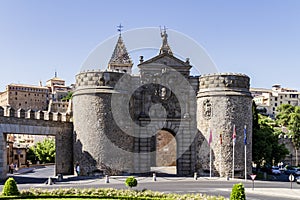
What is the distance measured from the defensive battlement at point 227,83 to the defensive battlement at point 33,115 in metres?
12.9

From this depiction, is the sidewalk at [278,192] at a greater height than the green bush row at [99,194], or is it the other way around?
the green bush row at [99,194]

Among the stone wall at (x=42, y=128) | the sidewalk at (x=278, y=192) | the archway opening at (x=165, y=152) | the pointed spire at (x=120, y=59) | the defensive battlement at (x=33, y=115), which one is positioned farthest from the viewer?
the pointed spire at (x=120, y=59)

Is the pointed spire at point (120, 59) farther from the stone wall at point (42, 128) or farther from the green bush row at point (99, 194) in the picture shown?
the green bush row at point (99, 194)

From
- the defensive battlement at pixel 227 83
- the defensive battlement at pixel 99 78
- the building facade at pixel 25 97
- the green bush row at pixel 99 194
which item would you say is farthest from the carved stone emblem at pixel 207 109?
the building facade at pixel 25 97

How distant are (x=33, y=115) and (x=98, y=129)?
220 inches

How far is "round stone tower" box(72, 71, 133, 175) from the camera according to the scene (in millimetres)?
38656

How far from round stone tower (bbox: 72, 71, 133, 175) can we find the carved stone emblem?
7.61m

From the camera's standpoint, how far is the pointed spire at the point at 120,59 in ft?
247

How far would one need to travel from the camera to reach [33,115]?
37.9 m

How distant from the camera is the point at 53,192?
2331 cm

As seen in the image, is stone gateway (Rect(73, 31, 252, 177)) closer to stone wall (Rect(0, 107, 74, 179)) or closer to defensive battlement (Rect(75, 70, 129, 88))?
defensive battlement (Rect(75, 70, 129, 88))

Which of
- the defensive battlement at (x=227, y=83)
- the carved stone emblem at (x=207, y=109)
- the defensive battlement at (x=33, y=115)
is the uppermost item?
the defensive battlement at (x=227, y=83)

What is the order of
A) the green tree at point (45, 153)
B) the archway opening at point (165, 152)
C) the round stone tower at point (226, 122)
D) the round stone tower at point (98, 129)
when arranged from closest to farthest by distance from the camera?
the round stone tower at point (98, 129), the round stone tower at point (226, 122), the archway opening at point (165, 152), the green tree at point (45, 153)

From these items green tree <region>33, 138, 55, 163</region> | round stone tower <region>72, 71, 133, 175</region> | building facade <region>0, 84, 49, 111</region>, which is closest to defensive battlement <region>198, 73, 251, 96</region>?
round stone tower <region>72, 71, 133, 175</region>
